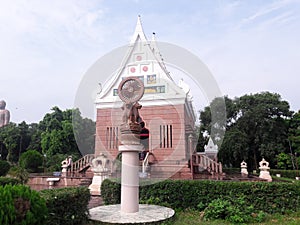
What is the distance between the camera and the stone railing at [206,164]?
47.6 ft

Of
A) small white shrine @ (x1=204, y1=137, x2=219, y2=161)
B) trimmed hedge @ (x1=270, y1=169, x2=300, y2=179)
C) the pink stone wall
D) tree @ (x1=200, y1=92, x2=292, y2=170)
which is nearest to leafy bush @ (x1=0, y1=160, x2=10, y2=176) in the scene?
the pink stone wall

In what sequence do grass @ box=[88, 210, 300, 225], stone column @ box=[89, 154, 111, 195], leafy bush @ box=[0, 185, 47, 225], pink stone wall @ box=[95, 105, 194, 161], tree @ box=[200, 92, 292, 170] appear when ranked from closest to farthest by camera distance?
1. leafy bush @ box=[0, 185, 47, 225]
2. grass @ box=[88, 210, 300, 225]
3. pink stone wall @ box=[95, 105, 194, 161]
4. stone column @ box=[89, 154, 111, 195]
5. tree @ box=[200, 92, 292, 170]

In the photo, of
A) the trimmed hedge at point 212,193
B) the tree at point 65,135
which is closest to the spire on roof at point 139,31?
the tree at point 65,135

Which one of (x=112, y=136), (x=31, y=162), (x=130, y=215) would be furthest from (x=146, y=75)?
(x=31, y=162)

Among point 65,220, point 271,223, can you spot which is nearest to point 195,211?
point 271,223

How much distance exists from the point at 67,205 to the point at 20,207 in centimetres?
175

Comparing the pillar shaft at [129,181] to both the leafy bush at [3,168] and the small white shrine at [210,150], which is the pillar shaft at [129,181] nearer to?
the leafy bush at [3,168]

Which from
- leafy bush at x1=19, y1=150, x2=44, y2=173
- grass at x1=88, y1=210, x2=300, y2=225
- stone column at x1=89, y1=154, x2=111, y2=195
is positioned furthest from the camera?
leafy bush at x1=19, y1=150, x2=44, y2=173

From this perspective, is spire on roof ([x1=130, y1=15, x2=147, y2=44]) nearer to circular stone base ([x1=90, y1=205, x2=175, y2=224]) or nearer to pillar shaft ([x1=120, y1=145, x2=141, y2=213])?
pillar shaft ([x1=120, y1=145, x2=141, y2=213])

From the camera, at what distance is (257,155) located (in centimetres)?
3158

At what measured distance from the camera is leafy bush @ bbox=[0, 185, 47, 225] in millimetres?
3346

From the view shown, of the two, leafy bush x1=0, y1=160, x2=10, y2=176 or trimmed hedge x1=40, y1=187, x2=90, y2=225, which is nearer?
trimmed hedge x1=40, y1=187, x2=90, y2=225

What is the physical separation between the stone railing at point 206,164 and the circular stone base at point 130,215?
8518 mm

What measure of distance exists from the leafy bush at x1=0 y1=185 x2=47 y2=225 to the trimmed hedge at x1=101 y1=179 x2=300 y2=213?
13.5 feet
